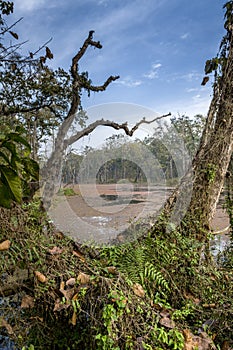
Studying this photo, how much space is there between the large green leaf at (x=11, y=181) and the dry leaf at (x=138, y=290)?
0.57 metres

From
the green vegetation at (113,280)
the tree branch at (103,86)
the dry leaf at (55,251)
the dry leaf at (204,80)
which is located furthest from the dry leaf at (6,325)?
the tree branch at (103,86)

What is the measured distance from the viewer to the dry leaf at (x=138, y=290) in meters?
1.03

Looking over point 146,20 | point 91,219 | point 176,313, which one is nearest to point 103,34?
point 146,20

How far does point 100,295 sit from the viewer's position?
97cm

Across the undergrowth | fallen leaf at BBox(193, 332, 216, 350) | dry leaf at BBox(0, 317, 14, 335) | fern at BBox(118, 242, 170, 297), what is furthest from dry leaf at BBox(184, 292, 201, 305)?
dry leaf at BBox(0, 317, 14, 335)

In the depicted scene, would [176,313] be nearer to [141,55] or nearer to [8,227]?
[8,227]

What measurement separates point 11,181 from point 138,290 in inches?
25.1

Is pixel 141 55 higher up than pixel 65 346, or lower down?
higher up

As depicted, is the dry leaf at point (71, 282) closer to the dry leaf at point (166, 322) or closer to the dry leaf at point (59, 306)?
the dry leaf at point (59, 306)

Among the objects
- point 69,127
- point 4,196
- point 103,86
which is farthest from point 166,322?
point 103,86

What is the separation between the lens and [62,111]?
10.3 feet

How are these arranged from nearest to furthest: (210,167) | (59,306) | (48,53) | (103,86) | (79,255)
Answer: (59,306), (79,255), (210,167), (48,53), (103,86)

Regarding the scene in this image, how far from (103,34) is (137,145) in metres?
1.21

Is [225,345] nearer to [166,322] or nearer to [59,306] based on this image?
[166,322]
